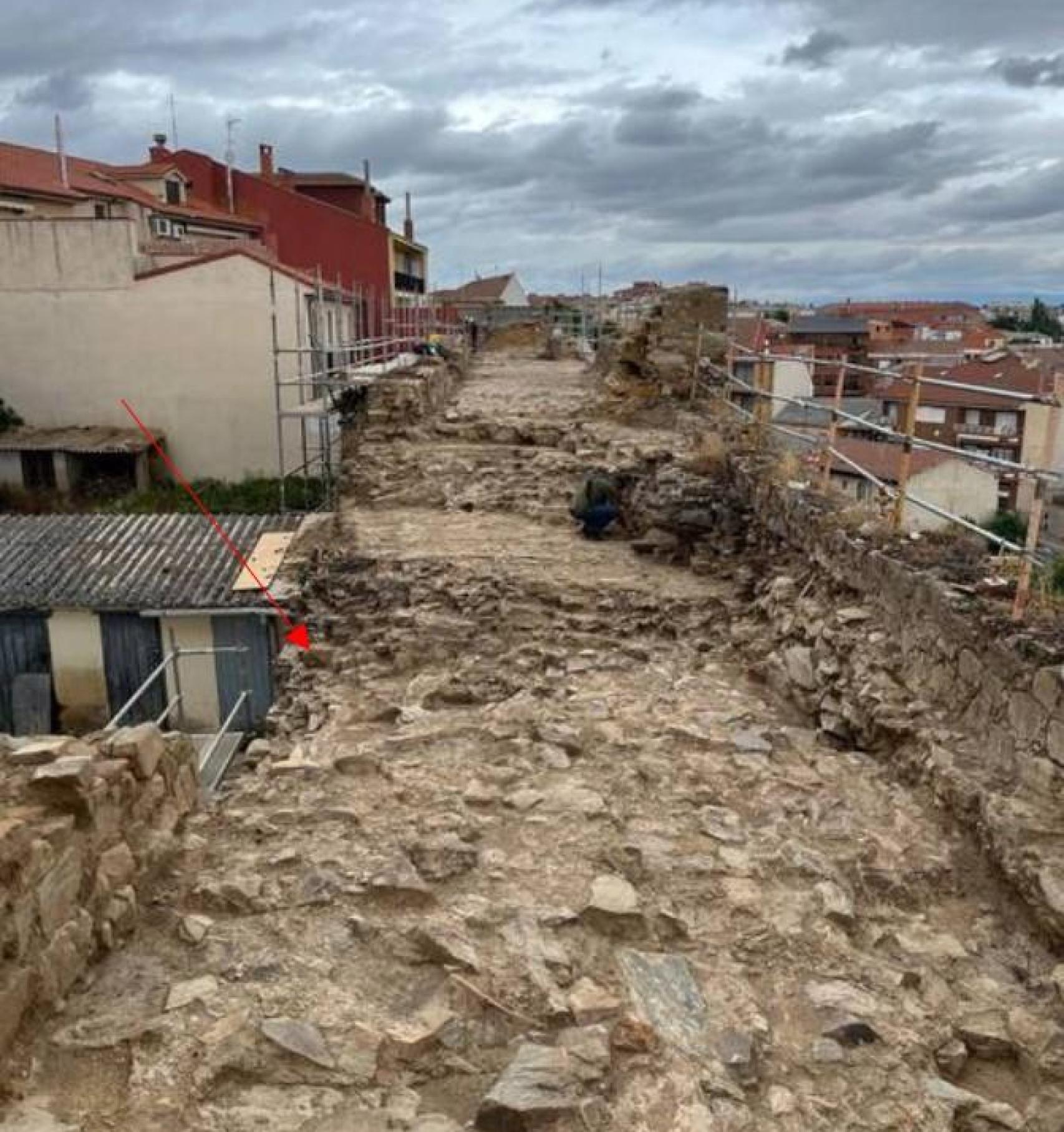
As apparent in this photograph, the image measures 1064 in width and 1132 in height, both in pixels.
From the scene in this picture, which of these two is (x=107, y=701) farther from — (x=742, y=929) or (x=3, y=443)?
(x=3, y=443)

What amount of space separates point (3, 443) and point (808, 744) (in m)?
21.1

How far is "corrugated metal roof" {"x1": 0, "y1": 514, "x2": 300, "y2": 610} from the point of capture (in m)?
10.8

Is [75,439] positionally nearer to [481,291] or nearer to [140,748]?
[140,748]

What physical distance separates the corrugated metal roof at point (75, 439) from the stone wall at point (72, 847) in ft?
61.9

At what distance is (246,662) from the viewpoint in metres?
10.8

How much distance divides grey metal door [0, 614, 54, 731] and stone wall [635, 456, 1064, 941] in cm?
774

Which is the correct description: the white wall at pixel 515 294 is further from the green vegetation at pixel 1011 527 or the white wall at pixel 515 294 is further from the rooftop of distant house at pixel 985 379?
the green vegetation at pixel 1011 527

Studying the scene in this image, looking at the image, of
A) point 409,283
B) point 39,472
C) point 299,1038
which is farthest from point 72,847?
point 409,283

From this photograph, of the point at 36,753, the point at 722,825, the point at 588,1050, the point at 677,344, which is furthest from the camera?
the point at 677,344

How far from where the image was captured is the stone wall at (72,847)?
9.38 feet

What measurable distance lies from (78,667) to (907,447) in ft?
30.4

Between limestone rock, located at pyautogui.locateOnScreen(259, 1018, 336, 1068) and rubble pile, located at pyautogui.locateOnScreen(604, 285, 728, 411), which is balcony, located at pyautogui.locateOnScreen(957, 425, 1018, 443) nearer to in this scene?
rubble pile, located at pyautogui.locateOnScreen(604, 285, 728, 411)

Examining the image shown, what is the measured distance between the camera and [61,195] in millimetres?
24406

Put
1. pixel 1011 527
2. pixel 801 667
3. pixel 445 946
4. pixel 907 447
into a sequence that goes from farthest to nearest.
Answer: pixel 1011 527 → pixel 801 667 → pixel 907 447 → pixel 445 946
